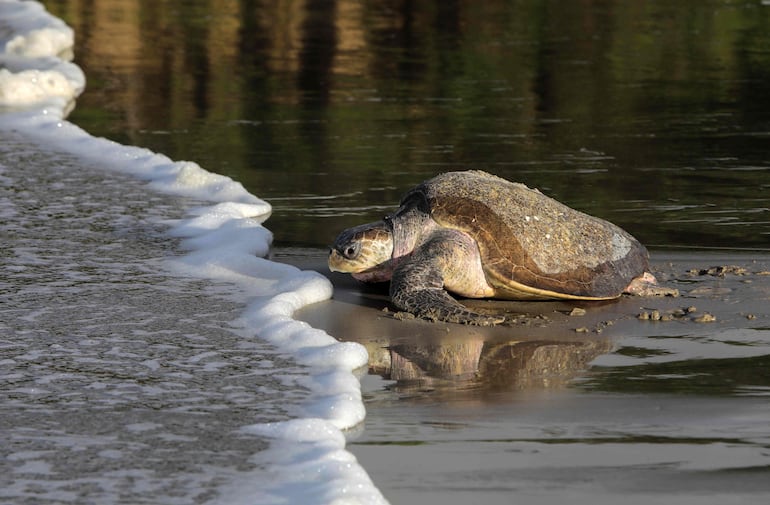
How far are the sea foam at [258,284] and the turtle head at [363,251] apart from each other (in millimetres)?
136

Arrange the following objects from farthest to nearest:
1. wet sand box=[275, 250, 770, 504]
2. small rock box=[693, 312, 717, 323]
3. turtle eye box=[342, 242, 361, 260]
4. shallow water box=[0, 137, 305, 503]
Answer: turtle eye box=[342, 242, 361, 260], small rock box=[693, 312, 717, 323], shallow water box=[0, 137, 305, 503], wet sand box=[275, 250, 770, 504]

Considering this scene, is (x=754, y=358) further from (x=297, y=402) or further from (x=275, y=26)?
(x=275, y=26)

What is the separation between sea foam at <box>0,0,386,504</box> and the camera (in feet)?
14.1

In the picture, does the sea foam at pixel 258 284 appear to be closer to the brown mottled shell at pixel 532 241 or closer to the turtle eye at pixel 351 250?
the turtle eye at pixel 351 250

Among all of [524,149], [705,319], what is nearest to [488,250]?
[705,319]

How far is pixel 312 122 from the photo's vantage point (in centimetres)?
1191

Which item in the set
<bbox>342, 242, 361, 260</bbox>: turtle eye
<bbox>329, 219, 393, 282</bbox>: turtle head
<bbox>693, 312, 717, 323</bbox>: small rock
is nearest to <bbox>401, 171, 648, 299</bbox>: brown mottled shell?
<bbox>329, 219, 393, 282</bbox>: turtle head

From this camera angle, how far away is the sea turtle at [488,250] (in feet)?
21.7

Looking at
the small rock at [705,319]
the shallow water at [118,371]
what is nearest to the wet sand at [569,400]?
the small rock at [705,319]

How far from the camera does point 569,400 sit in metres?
5.07

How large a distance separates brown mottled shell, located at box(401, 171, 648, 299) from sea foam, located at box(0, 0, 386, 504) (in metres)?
0.78

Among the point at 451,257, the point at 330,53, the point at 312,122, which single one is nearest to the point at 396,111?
the point at 312,122

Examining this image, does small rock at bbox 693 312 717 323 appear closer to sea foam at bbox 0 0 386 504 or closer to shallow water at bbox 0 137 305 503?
sea foam at bbox 0 0 386 504

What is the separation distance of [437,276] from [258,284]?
0.93 metres
